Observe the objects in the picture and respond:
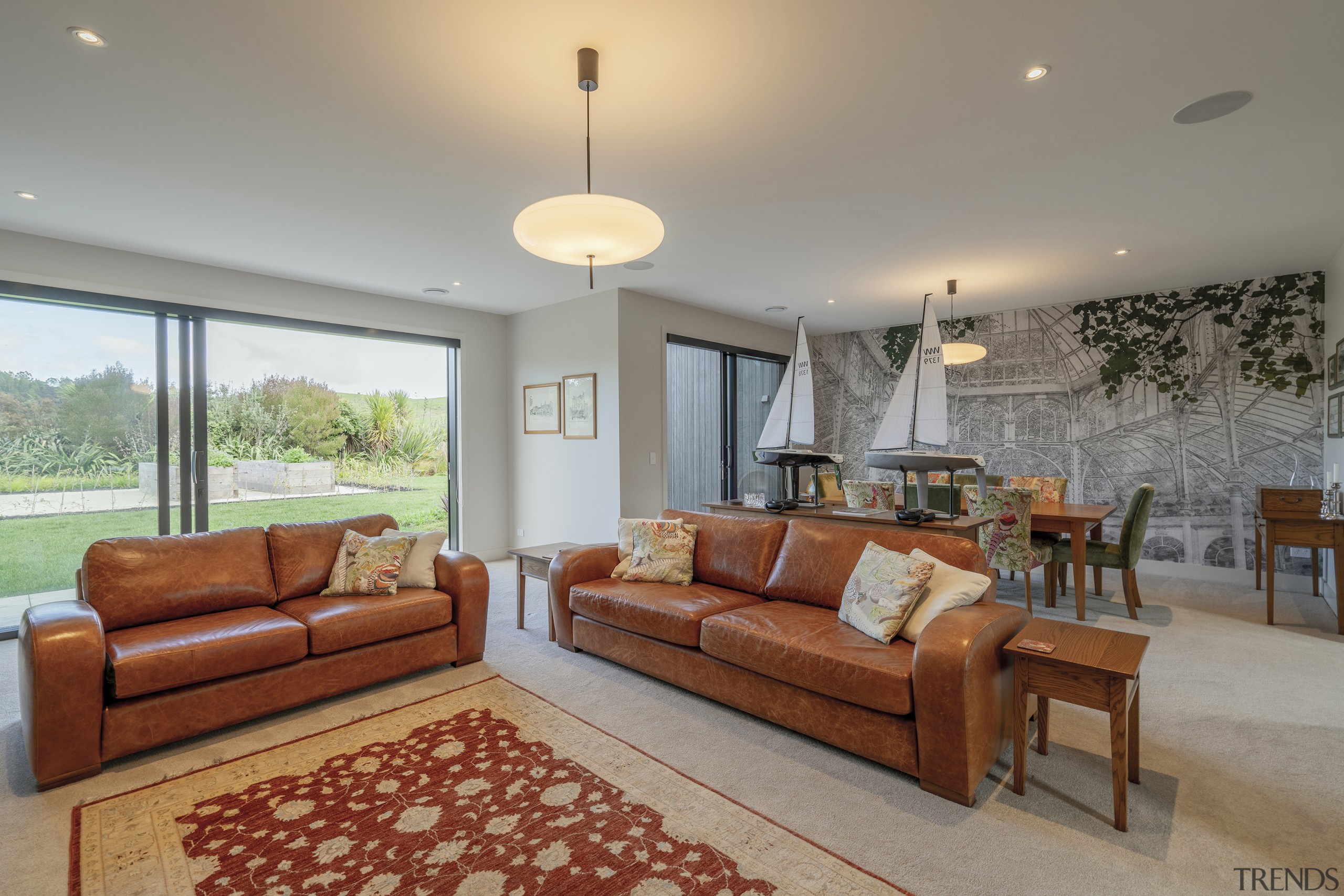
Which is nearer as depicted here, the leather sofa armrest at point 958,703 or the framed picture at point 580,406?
the leather sofa armrest at point 958,703

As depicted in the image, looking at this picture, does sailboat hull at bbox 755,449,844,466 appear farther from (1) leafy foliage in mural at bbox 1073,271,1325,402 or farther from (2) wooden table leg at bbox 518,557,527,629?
(1) leafy foliage in mural at bbox 1073,271,1325,402

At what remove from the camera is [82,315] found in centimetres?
422

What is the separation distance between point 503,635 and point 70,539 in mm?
3136

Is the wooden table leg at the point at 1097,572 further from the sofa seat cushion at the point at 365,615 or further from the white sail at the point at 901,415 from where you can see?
the sofa seat cushion at the point at 365,615

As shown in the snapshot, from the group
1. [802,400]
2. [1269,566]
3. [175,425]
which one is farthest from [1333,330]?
[175,425]

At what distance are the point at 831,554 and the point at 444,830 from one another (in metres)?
2.02

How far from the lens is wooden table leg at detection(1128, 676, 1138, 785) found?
2.08 metres

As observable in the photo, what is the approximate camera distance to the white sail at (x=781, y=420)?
478cm

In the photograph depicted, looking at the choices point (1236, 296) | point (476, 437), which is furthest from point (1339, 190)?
point (476, 437)

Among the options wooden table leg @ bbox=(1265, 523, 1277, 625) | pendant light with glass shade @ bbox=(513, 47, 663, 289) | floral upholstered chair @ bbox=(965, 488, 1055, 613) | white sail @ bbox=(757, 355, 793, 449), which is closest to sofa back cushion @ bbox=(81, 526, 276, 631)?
pendant light with glass shade @ bbox=(513, 47, 663, 289)

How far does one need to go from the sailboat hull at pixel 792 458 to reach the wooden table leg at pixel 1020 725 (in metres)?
2.03

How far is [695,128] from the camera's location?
265 cm

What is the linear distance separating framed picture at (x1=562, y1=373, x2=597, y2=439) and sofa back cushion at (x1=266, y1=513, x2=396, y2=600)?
2.49m

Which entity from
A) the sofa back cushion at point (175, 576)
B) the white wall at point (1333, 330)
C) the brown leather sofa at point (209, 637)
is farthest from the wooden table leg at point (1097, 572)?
the sofa back cushion at point (175, 576)
